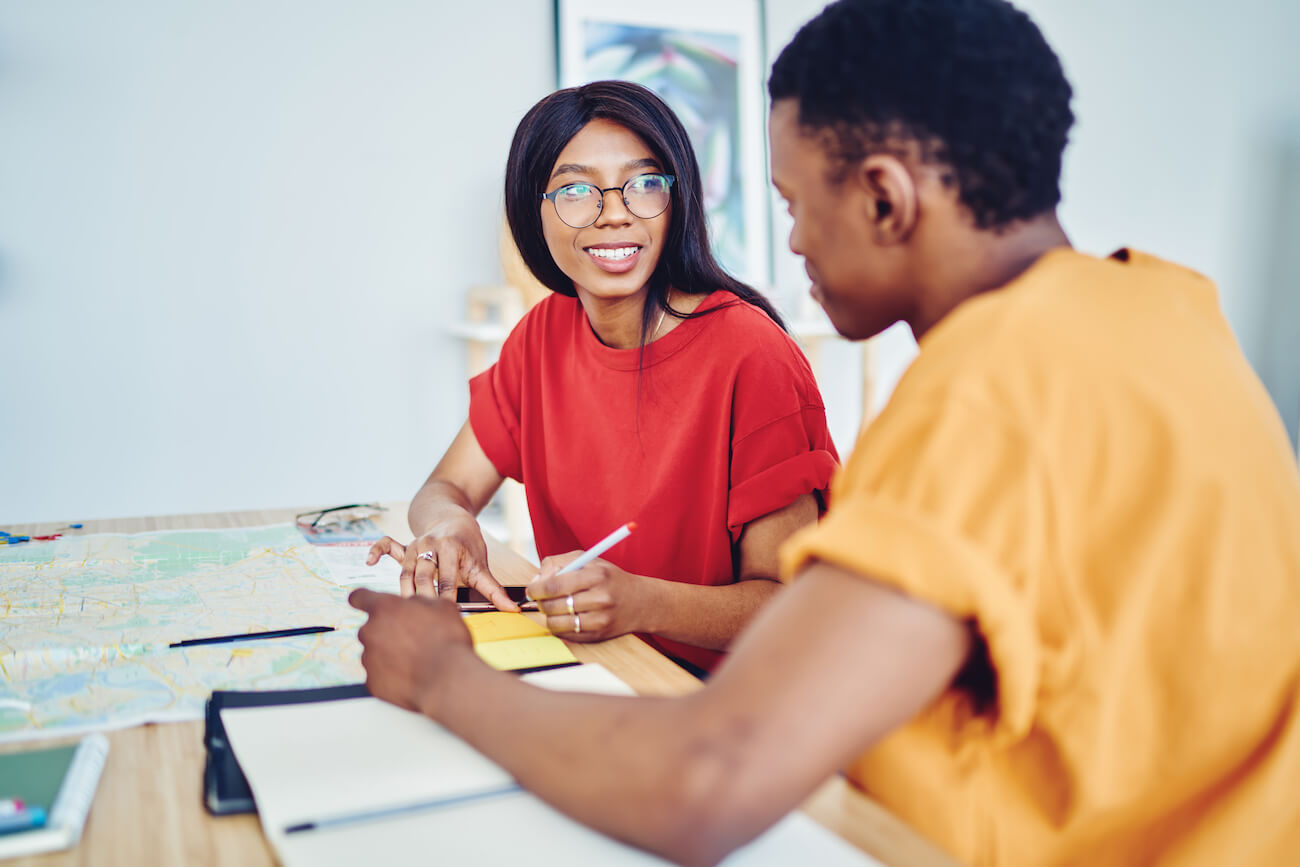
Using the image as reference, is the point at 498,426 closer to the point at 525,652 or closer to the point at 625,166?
the point at 625,166

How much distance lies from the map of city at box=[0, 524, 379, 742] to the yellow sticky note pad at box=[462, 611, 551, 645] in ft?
0.38

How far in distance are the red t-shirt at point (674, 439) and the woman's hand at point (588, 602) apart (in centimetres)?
23

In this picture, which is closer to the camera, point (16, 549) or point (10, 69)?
point (16, 549)

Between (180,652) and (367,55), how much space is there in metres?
2.23

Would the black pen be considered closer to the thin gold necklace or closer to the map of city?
the map of city

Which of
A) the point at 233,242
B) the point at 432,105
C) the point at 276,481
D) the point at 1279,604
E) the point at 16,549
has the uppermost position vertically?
the point at 432,105

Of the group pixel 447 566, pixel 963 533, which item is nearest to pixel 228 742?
pixel 447 566

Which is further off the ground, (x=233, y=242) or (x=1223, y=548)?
(x=233, y=242)

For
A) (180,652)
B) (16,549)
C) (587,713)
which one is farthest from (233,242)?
(587,713)

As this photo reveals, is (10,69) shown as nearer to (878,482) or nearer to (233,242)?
(233,242)

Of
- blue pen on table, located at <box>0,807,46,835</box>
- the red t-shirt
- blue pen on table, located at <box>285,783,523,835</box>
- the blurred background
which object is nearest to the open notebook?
blue pen on table, located at <box>285,783,523,835</box>

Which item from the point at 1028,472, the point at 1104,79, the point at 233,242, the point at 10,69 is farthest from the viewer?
the point at 1104,79

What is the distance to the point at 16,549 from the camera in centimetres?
133

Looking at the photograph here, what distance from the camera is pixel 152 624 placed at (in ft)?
3.32
